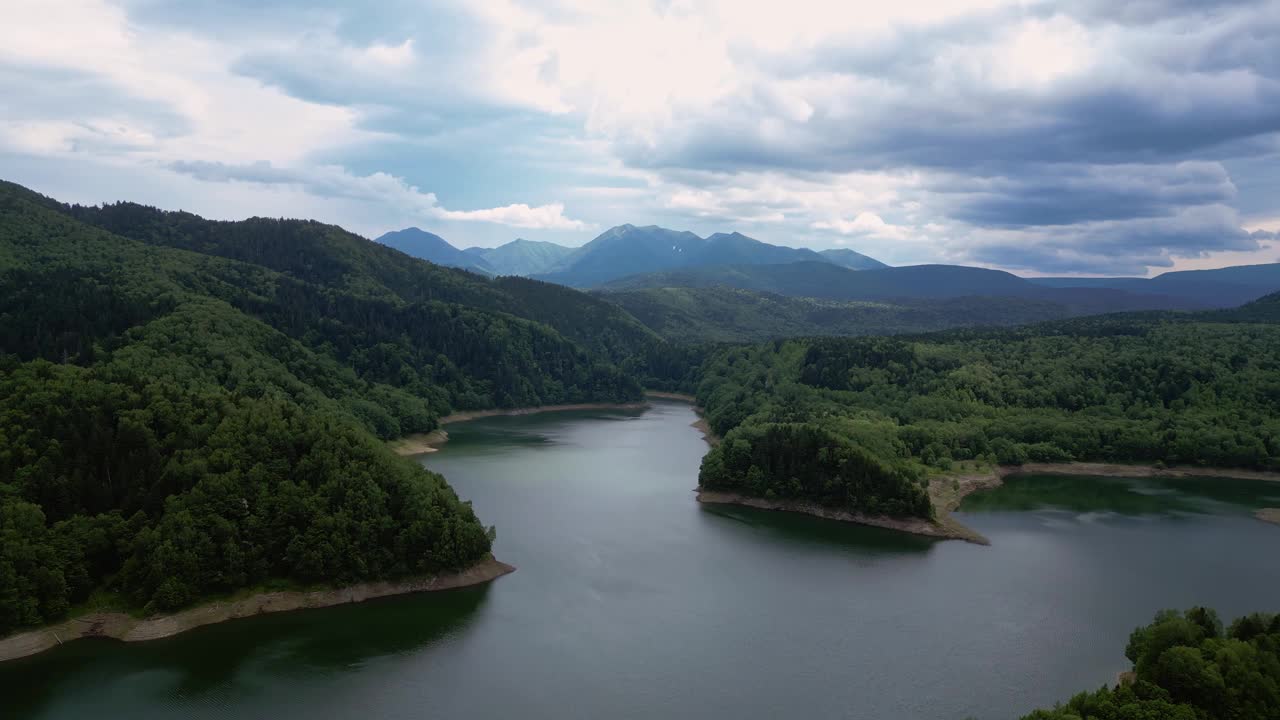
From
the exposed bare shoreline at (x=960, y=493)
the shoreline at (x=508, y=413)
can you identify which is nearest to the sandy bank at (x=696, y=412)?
the shoreline at (x=508, y=413)

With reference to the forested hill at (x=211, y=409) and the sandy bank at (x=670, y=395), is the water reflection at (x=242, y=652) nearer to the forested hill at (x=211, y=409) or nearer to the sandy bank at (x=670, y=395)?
the forested hill at (x=211, y=409)

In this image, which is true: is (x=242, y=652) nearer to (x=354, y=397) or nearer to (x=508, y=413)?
(x=354, y=397)

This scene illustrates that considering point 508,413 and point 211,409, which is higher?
point 211,409

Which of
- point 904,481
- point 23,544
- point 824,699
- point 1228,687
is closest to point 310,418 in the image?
point 23,544

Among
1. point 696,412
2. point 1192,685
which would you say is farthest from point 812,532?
point 696,412

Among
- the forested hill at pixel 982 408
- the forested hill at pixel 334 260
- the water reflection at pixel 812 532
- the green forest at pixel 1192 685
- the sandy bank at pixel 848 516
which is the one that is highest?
the forested hill at pixel 334 260

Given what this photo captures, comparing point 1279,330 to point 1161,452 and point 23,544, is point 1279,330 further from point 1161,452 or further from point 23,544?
point 23,544

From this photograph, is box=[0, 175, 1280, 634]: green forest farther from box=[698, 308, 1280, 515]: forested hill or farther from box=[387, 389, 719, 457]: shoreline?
box=[387, 389, 719, 457]: shoreline
